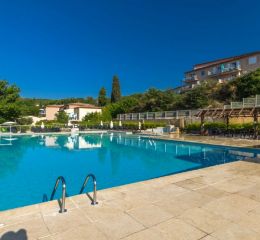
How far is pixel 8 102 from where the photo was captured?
95.9ft

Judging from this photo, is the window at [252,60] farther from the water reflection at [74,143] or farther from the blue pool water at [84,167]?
the water reflection at [74,143]

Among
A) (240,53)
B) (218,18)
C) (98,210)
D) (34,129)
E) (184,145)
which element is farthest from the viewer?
(240,53)

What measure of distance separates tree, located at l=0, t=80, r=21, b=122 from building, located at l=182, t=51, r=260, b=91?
93.9ft

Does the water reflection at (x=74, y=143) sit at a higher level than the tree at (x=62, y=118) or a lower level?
lower

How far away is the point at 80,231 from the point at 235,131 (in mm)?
17568

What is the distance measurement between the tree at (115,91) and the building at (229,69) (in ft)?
54.0

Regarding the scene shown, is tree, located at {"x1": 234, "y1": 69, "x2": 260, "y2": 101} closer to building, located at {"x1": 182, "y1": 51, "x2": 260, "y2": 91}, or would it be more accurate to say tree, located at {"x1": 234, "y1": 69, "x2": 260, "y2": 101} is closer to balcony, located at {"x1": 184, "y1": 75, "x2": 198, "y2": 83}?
building, located at {"x1": 182, "y1": 51, "x2": 260, "y2": 91}

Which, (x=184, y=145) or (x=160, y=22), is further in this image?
(x=160, y=22)

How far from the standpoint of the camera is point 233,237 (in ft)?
9.94

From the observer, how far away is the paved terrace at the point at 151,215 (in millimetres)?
3119

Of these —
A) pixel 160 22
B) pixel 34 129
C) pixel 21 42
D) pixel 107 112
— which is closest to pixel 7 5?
pixel 21 42

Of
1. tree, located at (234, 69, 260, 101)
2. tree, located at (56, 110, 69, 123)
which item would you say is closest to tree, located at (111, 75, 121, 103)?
tree, located at (56, 110, 69, 123)

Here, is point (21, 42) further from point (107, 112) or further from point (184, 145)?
point (184, 145)

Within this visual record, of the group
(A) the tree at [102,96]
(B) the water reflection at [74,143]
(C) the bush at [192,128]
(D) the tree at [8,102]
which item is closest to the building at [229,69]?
(C) the bush at [192,128]
